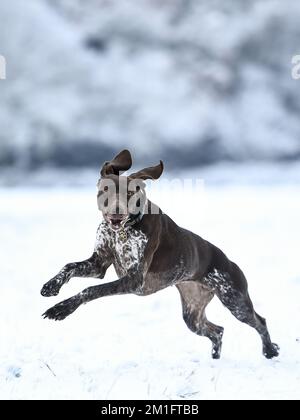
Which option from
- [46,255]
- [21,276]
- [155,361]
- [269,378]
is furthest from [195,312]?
[46,255]

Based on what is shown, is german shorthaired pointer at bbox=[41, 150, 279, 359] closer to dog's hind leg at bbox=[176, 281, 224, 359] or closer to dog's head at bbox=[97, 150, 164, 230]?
dog's head at bbox=[97, 150, 164, 230]

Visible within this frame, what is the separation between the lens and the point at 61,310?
5910 millimetres

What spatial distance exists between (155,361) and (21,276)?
8.84 metres

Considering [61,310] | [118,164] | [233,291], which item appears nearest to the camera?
[61,310]

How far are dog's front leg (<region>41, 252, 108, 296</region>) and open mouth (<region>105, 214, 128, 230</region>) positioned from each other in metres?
0.71

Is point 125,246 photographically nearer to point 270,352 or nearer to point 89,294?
point 89,294

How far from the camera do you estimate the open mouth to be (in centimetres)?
627

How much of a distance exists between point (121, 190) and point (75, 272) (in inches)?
44.1

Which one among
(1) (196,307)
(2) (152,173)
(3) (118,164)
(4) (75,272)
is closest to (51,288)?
(4) (75,272)

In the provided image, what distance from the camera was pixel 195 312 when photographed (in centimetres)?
822

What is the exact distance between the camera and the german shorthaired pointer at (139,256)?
6309 mm

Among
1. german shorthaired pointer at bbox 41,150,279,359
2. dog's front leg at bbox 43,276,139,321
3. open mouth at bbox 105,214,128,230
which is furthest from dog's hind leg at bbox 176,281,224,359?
open mouth at bbox 105,214,128,230

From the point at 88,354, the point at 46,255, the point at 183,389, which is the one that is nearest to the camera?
the point at 183,389
